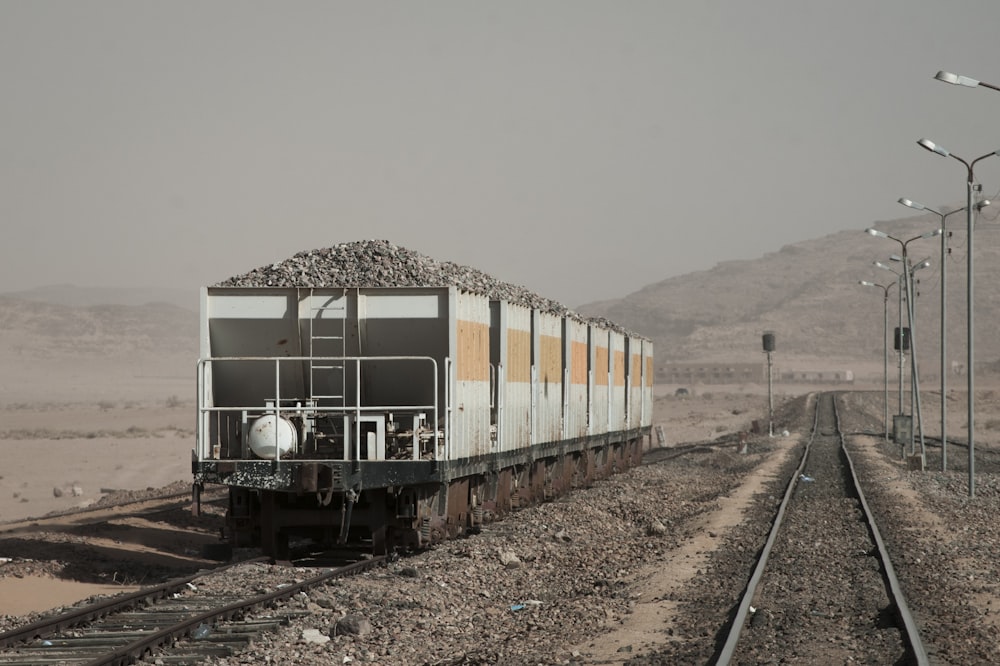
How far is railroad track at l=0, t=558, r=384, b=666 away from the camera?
10414 millimetres

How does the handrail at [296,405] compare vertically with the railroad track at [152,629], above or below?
above

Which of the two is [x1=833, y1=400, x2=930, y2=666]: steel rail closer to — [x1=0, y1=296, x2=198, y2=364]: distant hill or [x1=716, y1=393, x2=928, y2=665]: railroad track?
[x1=716, y1=393, x2=928, y2=665]: railroad track

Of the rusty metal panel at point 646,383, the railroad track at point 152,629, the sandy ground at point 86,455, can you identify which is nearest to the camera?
the railroad track at point 152,629

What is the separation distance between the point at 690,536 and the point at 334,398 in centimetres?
626

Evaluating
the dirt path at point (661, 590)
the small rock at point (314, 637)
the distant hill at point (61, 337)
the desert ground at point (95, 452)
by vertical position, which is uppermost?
→ the distant hill at point (61, 337)

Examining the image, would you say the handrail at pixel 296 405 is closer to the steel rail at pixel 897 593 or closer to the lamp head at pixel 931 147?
the steel rail at pixel 897 593

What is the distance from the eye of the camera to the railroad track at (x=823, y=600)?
10680mm

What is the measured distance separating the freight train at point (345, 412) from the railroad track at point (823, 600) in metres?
4.05

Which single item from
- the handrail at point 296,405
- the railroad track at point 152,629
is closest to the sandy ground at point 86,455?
the handrail at point 296,405

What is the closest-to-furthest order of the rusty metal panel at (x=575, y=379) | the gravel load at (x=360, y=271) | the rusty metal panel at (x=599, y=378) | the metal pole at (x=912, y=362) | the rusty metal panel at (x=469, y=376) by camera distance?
the rusty metal panel at (x=469, y=376)
the gravel load at (x=360, y=271)
the rusty metal panel at (x=575, y=379)
the rusty metal panel at (x=599, y=378)
the metal pole at (x=912, y=362)

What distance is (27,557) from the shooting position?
17.3m

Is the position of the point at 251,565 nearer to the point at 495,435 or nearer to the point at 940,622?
the point at 495,435

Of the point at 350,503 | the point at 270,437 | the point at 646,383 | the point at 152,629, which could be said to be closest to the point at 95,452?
the point at 646,383

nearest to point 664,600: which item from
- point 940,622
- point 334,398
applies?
point 940,622
